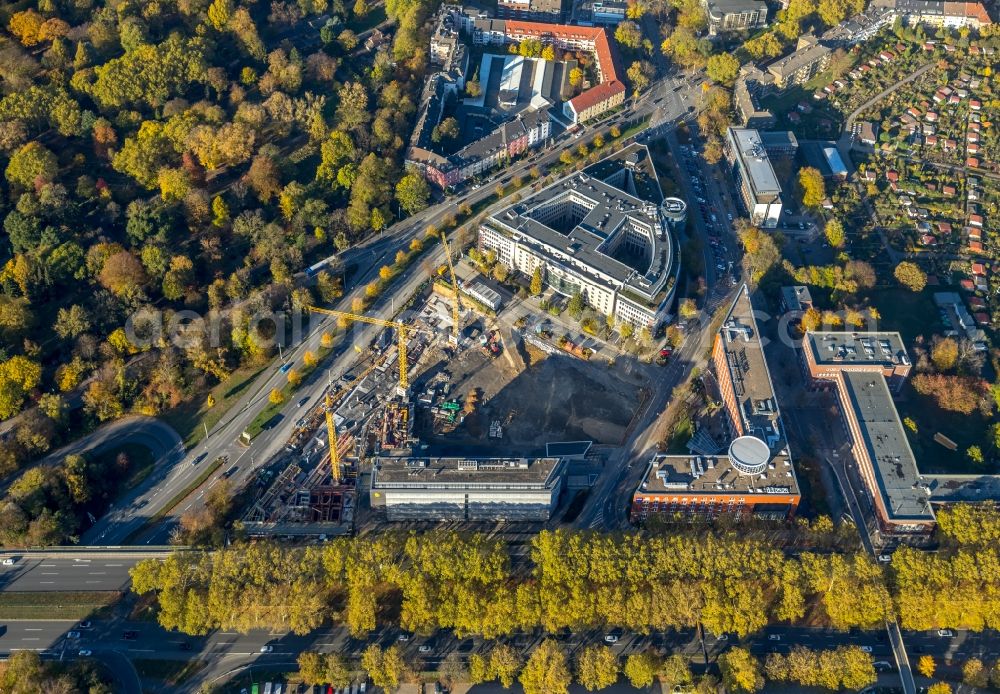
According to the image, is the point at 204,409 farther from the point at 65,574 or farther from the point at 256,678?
the point at 256,678

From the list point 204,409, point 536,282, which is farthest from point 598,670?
point 204,409

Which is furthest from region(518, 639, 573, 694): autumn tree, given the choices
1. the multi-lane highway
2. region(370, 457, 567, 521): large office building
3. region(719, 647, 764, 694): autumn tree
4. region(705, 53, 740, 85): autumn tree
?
region(705, 53, 740, 85): autumn tree

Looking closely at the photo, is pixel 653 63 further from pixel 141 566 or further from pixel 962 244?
pixel 141 566

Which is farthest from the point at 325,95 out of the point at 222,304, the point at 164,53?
the point at 222,304

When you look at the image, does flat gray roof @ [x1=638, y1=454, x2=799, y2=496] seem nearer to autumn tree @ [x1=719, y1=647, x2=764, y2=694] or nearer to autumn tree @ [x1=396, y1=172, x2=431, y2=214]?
autumn tree @ [x1=719, y1=647, x2=764, y2=694]

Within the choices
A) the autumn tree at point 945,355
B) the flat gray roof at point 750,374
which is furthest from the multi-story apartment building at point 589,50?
the autumn tree at point 945,355

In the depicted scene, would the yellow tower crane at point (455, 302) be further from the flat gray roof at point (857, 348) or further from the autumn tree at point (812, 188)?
the autumn tree at point (812, 188)
